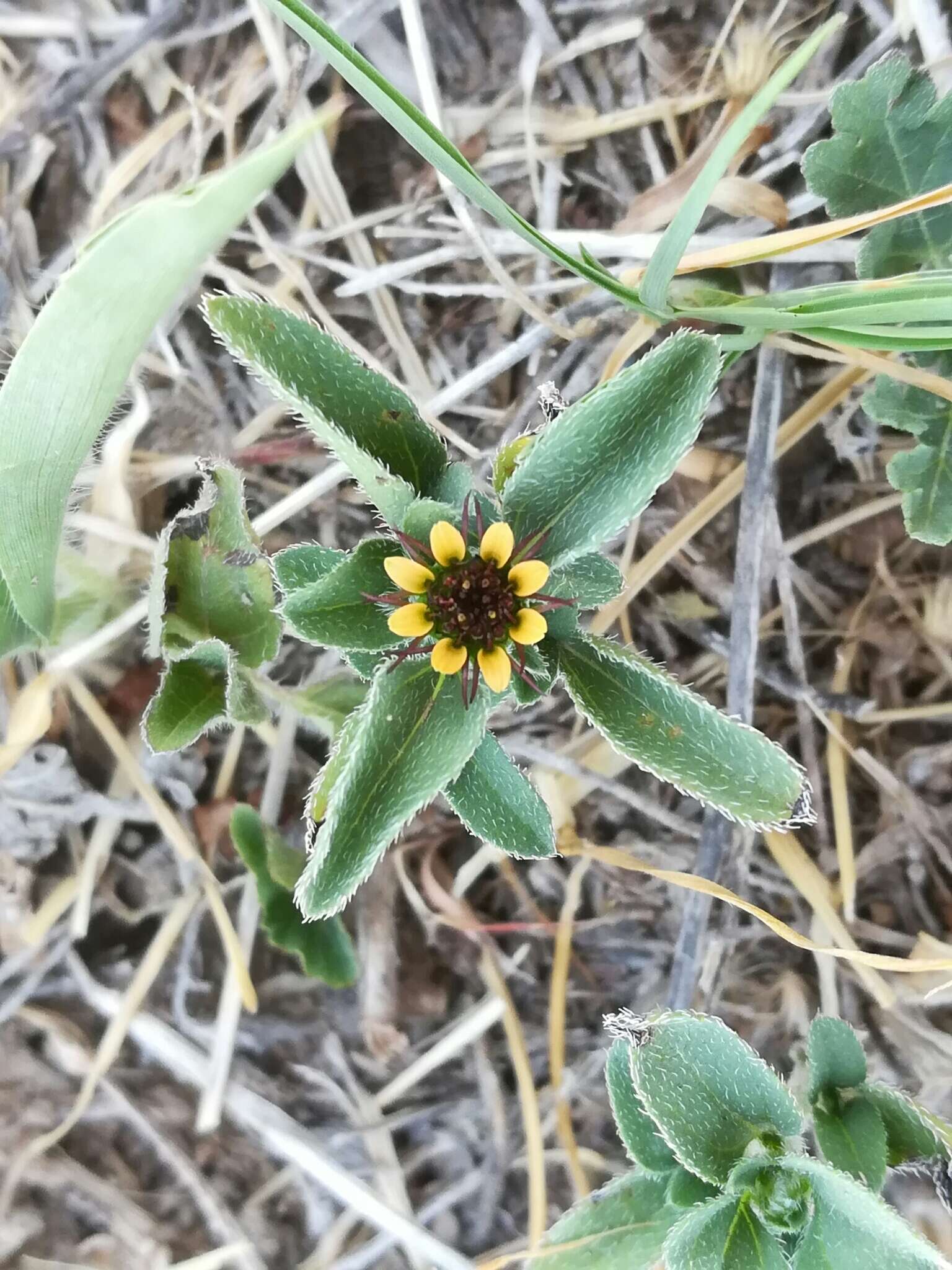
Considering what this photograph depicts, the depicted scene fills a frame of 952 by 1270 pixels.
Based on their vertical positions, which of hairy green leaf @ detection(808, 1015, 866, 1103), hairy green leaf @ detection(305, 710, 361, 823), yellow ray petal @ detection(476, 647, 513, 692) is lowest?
hairy green leaf @ detection(808, 1015, 866, 1103)

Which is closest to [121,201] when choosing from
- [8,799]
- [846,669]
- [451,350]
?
[451,350]

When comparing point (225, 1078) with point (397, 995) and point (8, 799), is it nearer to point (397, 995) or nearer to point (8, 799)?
point (397, 995)

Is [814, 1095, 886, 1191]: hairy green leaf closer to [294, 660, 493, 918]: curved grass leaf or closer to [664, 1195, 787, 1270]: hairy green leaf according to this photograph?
[664, 1195, 787, 1270]: hairy green leaf

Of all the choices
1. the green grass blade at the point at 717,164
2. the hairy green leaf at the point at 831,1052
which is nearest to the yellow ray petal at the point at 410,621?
the green grass blade at the point at 717,164

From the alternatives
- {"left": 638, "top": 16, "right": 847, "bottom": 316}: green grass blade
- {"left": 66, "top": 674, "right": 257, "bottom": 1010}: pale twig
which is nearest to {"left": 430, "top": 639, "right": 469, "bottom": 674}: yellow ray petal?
{"left": 638, "top": 16, "right": 847, "bottom": 316}: green grass blade

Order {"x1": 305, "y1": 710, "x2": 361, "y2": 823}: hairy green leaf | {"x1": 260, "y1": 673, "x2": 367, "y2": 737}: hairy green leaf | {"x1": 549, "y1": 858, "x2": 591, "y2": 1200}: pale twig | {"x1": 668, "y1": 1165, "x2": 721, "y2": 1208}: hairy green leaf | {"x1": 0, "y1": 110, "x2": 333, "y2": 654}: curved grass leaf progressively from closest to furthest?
1. {"x1": 0, "y1": 110, "x2": 333, "y2": 654}: curved grass leaf
2. {"x1": 305, "y1": 710, "x2": 361, "y2": 823}: hairy green leaf
3. {"x1": 668, "y1": 1165, "x2": 721, "y2": 1208}: hairy green leaf
4. {"x1": 260, "y1": 673, "x2": 367, "y2": 737}: hairy green leaf
5. {"x1": 549, "y1": 858, "x2": 591, "y2": 1200}: pale twig

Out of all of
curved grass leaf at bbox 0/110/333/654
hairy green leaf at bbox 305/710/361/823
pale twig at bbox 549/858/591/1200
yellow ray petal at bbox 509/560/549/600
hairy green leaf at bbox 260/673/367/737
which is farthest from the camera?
pale twig at bbox 549/858/591/1200

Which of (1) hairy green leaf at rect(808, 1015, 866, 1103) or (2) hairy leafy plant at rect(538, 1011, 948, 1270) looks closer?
(2) hairy leafy plant at rect(538, 1011, 948, 1270)
